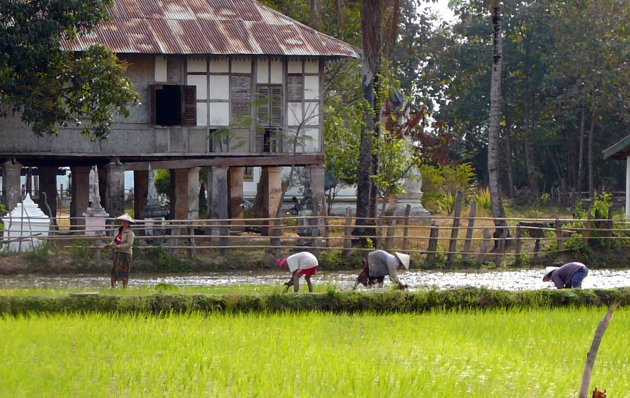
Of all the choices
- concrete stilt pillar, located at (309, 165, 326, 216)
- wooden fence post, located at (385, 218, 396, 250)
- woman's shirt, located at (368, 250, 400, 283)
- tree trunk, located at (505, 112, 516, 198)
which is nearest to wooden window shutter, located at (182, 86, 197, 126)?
concrete stilt pillar, located at (309, 165, 326, 216)

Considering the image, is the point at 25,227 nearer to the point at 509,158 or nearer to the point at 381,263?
the point at 381,263

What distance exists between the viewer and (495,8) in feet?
90.9

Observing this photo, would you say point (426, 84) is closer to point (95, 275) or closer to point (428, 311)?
point (95, 275)

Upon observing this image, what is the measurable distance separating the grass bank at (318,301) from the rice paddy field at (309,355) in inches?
9.4

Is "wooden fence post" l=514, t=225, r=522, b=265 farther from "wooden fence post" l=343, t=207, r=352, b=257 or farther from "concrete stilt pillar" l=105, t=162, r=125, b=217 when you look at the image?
"concrete stilt pillar" l=105, t=162, r=125, b=217

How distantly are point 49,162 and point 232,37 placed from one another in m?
6.53

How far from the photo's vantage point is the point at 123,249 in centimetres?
1883

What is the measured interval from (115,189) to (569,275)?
1361cm

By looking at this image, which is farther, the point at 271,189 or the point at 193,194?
the point at 271,189

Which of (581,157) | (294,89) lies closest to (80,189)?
(294,89)

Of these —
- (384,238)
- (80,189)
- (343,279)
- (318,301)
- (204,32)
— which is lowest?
(343,279)

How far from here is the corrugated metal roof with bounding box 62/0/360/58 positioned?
27.2 m

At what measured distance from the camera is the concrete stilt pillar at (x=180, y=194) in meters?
32.3

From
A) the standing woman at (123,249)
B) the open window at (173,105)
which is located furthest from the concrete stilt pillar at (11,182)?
the standing woman at (123,249)
